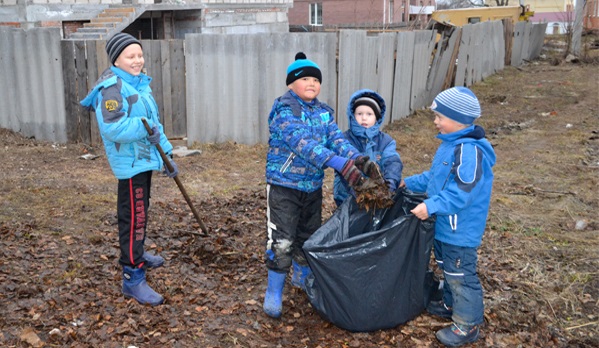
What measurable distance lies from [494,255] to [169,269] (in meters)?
2.66

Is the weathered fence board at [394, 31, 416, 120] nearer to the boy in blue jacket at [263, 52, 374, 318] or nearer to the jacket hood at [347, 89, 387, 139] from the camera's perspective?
the jacket hood at [347, 89, 387, 139]

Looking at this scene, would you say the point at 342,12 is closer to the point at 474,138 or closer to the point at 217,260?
the point at 217,260

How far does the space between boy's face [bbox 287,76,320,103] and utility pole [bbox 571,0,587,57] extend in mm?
22865

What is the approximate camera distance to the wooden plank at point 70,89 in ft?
27.8

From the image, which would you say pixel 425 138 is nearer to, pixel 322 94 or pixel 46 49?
pixel 322 94

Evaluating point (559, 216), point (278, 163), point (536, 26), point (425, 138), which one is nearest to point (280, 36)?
point (425, 138)

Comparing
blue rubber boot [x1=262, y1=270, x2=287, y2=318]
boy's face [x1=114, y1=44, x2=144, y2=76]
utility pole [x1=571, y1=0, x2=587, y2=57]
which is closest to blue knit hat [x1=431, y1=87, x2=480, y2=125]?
blue rubber boot [x1=262, y1=270, x2=287, y2=318]

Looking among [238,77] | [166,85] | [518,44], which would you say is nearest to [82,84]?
[166,85]

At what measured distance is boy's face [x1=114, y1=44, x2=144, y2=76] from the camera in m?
3.76

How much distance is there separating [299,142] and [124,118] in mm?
1089

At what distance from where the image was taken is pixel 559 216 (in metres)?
6.14

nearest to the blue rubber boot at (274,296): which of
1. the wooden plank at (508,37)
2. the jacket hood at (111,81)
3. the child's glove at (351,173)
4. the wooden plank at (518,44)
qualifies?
the child's glove at (351,173)

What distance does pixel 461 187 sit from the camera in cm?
342

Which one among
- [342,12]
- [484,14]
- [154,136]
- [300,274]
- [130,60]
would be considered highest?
[342,12]
